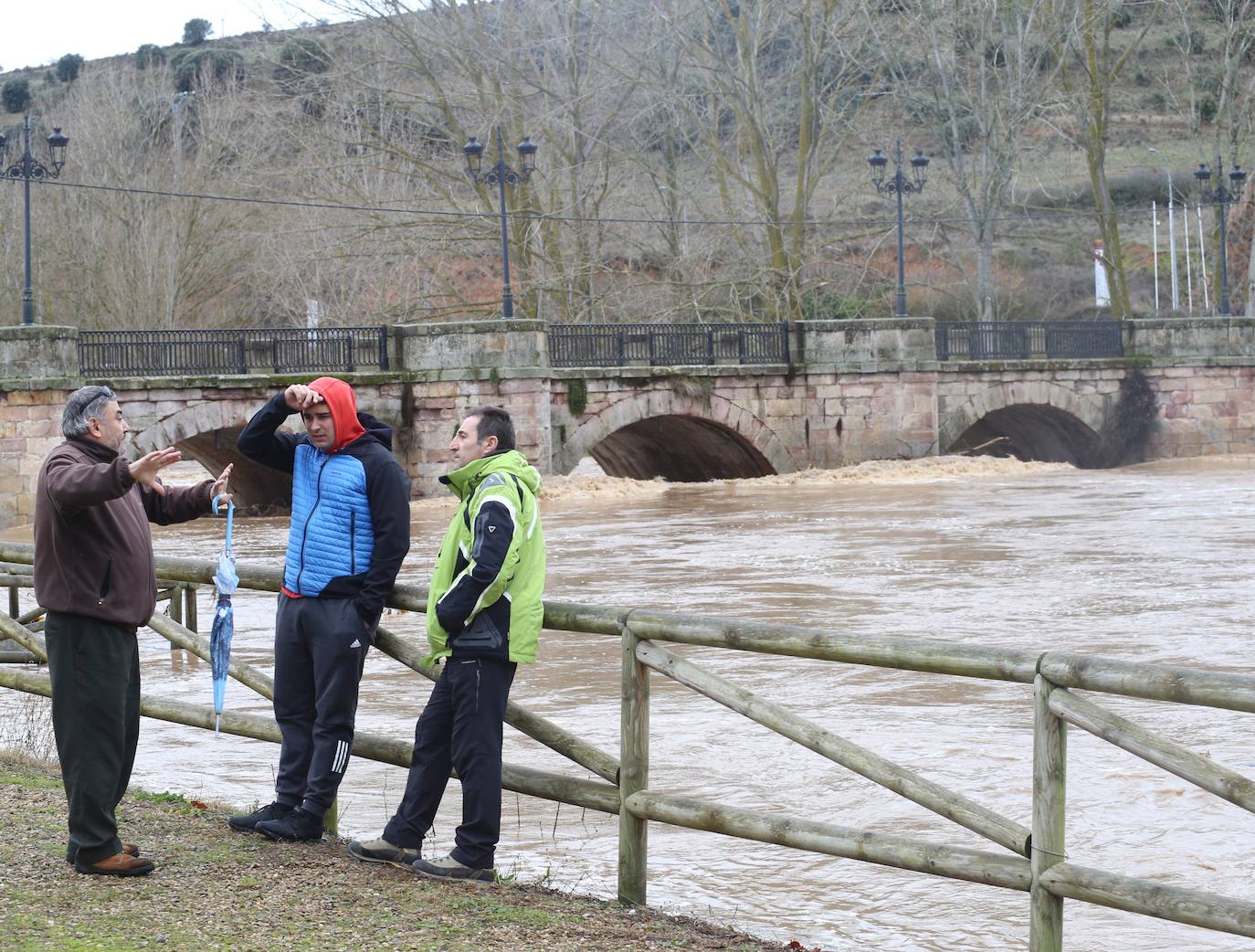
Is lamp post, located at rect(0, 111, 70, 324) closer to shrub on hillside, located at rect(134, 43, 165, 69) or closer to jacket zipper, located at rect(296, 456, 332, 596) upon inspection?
jacket zipper, located at rect(296, 456, 332, 596)

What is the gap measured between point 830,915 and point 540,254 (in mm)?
29785

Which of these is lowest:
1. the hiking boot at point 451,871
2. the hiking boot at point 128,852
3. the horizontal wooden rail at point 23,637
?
the hiking boot at point 451,871

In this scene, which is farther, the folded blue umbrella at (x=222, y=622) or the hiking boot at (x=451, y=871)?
the folded blue umbrella at (x=222, y=622)

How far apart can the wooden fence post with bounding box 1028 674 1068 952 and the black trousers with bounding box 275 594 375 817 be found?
216 cm

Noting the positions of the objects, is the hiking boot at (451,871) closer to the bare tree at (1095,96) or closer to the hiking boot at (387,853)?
the hiking boot at (387,853)

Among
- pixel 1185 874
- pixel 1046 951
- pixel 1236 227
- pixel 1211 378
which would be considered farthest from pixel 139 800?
pixel 1236 227

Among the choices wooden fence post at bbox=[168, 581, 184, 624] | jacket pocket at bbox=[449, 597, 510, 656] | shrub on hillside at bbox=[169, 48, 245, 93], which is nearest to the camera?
jacket pocket at bbox=[449, 597, 510, 656]

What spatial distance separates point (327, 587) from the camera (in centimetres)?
538

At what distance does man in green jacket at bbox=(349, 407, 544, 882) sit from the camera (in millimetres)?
5141

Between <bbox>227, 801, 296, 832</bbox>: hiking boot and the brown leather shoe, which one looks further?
<bbox>227, 801, 296, 832</bbox>: hiking boot

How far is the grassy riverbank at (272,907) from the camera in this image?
4.43m

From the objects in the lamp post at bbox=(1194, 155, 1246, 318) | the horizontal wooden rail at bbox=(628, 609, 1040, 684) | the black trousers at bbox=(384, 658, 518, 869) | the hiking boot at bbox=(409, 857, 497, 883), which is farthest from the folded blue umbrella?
the lamp post at bbox=(1194, 155, 1246, 318)

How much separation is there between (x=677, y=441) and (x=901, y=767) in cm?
2930

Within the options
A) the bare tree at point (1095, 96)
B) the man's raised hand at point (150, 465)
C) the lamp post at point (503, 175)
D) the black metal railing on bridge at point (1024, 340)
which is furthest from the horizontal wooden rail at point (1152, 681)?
the bare tree at point (1095, 96)
